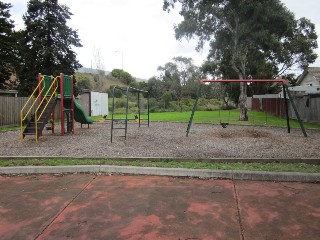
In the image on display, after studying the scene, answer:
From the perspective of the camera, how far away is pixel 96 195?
466 centimetres

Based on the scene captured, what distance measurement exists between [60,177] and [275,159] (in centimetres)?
456

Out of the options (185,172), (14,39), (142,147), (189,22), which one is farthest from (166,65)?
(185,172)

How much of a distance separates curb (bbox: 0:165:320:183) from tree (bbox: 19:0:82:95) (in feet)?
79.2

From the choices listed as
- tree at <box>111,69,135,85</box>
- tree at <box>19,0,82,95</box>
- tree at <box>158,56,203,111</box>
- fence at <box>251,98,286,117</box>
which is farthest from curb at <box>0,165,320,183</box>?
tree at <box>111,69,135,85</box>

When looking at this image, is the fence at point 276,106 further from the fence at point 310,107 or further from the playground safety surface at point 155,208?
the playground safety surface at point 155,208

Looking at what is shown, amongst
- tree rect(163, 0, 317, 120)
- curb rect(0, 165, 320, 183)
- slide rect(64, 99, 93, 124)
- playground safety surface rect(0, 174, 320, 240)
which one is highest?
tree rect(163, 0, 317, 120)

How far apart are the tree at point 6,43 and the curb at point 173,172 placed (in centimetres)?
2628

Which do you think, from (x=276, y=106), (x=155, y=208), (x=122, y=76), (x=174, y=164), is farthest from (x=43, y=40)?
(x=122, y=76)

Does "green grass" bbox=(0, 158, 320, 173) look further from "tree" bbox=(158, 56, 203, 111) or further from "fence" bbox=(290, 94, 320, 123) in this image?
"tree" bbox=(158, 56, 203, 111)

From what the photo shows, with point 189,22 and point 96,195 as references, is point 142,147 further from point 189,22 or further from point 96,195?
point 189,22

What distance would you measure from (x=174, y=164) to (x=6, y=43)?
28219 mm

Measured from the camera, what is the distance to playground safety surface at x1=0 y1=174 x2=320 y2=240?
3418mm

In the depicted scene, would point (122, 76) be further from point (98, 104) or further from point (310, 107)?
point (310, 107)

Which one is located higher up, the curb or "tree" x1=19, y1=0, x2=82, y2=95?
"tree" x1=19, y1=0, x2=82, y2=95
